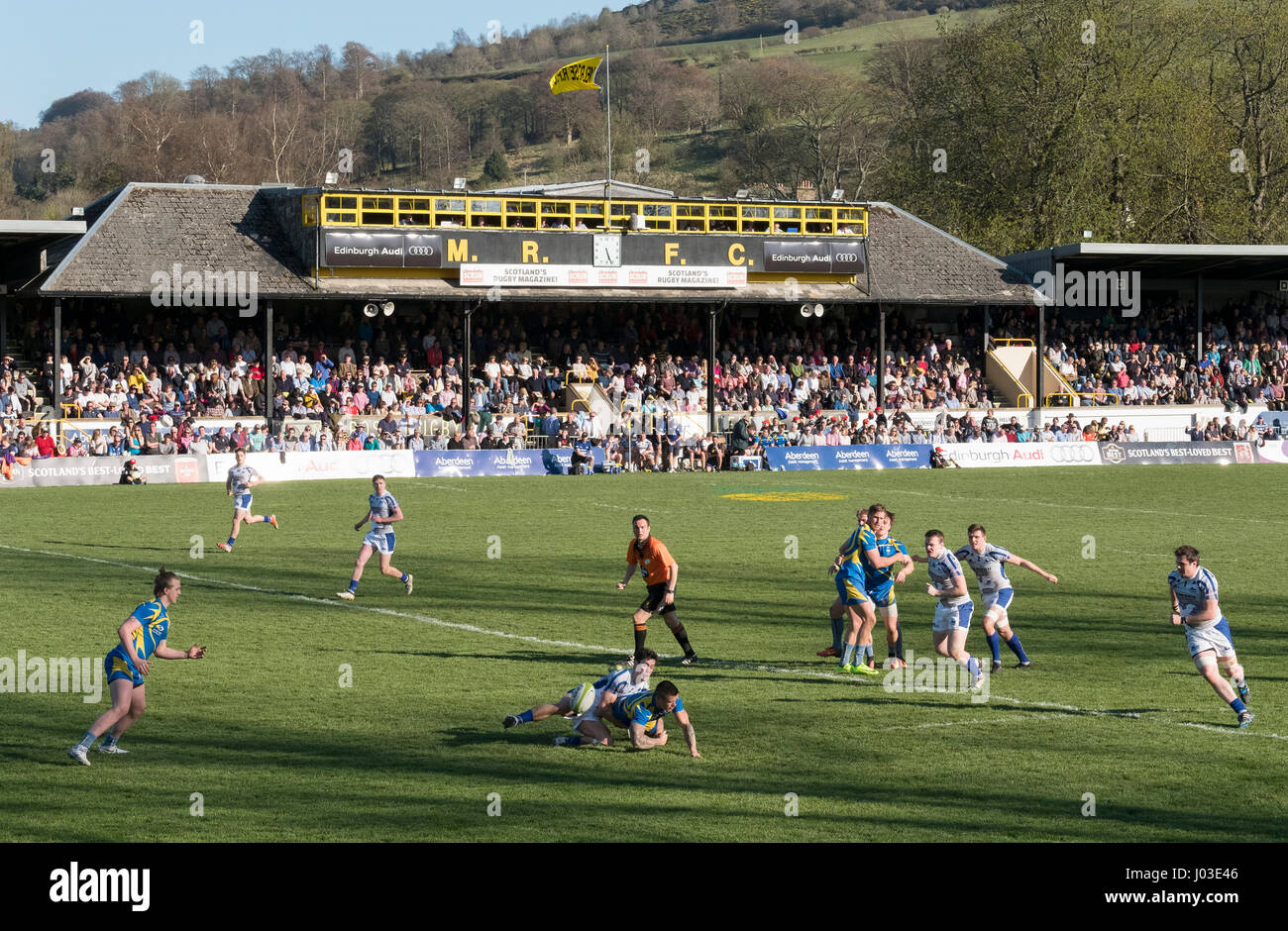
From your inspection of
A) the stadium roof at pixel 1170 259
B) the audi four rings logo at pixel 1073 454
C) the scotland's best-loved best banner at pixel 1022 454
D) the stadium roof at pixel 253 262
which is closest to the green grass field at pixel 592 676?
the scotland's best-loved best banner at pixel 1022 454

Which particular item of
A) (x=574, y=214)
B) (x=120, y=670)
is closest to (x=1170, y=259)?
(x=574, y=214)

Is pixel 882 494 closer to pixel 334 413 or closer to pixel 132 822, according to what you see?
pixel 334 413

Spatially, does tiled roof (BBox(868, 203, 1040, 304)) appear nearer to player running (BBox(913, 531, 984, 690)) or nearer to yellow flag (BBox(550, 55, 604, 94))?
yellow flag (BBox(550, 55, 604, 94))

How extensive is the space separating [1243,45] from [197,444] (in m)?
59.4

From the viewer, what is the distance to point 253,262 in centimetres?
4850

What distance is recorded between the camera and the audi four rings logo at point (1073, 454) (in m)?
47.7

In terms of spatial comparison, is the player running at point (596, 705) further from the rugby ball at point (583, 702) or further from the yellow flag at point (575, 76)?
the yellow flag at point (575, 76)

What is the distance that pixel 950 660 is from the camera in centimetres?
1575

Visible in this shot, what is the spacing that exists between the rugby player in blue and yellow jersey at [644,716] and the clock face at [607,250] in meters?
40.2

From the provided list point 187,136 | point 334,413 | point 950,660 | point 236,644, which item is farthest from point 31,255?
point 187,136

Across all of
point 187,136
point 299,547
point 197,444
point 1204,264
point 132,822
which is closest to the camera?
point 132,822

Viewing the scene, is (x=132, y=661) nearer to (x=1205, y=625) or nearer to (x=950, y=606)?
(x=950, y=606)

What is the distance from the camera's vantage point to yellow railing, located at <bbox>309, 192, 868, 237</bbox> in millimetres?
49375
